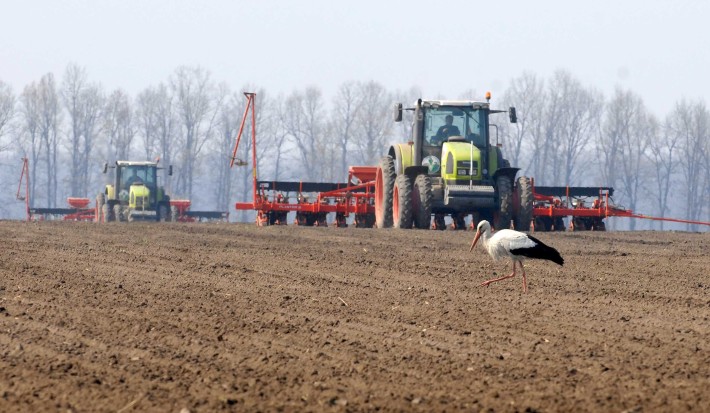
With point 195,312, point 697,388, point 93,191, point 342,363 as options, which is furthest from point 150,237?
point 93,191

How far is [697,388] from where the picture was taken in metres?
6.85

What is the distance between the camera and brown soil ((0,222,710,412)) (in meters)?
6.61

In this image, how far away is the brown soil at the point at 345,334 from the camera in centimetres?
661

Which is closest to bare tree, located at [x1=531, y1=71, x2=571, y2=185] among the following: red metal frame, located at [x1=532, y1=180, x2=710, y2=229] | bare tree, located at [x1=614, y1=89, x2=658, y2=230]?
bare tree, located at [x1=614, y1=89, x2=658, y2=230]

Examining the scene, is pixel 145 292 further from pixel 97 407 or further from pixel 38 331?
A: pixel 97 407

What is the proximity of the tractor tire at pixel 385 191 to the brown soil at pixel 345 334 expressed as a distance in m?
9.06

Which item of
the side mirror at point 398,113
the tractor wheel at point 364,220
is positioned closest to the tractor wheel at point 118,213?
the tractor wheel at point 364,220

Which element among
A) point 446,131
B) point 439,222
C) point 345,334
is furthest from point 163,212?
point 345,334

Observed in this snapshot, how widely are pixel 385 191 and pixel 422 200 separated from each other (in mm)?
2587

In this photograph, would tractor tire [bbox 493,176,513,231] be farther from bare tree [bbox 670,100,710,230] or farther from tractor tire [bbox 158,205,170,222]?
bare tree [bbox 670,100,710,230]

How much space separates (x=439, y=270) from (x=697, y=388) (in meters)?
7.68

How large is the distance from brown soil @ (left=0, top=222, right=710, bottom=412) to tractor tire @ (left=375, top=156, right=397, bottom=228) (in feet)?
29.7

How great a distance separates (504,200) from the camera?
75.9ft

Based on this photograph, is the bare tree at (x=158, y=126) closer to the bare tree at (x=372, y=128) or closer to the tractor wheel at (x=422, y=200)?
the bare tree at (x=372, y=128)
